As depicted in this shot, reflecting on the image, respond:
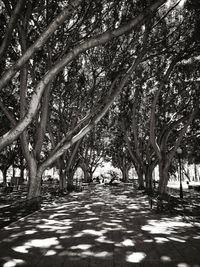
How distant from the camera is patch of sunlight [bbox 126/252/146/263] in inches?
209

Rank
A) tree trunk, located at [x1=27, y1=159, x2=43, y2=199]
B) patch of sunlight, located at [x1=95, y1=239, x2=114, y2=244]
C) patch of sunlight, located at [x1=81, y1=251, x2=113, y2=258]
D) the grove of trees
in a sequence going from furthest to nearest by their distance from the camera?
tree trunk, located at [x1=27, y1=159, x2=43, y2=199], the grove of trees, patch of sunlight, located at [x1=95, y1=239, x2=114, y2=244], patch of sunlight, located at [x1=81, y1=251, x2=113, y2=258]

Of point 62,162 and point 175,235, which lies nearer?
point 175,235

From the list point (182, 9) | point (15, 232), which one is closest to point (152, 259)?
point (15, 232)

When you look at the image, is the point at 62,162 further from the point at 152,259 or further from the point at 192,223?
the point at 152,259

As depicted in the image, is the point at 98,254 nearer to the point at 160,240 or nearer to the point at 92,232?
the point at 160,240

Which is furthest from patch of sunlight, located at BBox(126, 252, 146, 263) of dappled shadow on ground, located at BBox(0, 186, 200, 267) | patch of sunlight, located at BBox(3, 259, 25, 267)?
patch of sunlight, located at BBox(3, 259, 25, 267)

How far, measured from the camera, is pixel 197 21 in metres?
12.0

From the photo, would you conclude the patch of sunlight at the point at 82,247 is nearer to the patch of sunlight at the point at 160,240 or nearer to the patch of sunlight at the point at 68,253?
the patch of sunlight at the point at 68,253

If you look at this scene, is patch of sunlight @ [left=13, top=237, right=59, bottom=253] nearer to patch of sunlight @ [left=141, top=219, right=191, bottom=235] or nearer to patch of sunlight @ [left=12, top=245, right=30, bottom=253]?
patch of sunlight @ [left=12, top=245, right=30, bottom=253]

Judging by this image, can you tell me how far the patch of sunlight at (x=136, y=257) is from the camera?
17.4 feet

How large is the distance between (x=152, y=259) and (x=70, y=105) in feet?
51.7

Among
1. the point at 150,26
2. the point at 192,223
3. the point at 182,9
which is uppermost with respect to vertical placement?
the point at 182,9

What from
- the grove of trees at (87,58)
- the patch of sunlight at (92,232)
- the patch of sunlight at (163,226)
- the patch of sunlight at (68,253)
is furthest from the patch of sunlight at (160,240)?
the grove of trees at (87,58)

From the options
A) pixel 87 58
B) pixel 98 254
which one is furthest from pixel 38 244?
pixel 87 58
